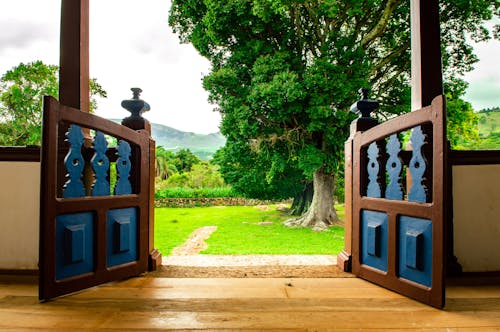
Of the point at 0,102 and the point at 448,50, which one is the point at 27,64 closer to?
the point at 0,102

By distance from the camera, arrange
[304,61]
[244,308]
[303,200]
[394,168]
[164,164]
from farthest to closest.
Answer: [164,164] → [303,200] → [304,61] → [394,168] → [244,308]

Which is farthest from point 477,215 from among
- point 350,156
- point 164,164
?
point 164,164

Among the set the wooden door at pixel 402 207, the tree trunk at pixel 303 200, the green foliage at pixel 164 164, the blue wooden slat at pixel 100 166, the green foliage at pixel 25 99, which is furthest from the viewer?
the green foliage at pixel 164 164

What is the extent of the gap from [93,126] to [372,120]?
163cm

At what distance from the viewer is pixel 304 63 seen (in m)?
7.41

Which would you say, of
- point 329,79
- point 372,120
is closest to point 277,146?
point 329,79

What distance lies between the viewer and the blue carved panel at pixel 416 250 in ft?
4.40

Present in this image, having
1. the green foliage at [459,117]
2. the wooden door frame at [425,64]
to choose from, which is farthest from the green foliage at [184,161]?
the wooden door frame at [425,64]

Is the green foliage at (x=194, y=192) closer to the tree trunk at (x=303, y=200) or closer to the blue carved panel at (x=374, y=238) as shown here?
the tree trunk at (x=303, y=200)

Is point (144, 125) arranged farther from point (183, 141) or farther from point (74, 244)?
→ point (183, 141)

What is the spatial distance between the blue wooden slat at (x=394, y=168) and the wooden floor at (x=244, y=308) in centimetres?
51

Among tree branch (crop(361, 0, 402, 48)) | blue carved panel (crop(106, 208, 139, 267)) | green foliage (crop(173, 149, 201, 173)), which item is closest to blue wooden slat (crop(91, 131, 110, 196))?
blue carved panel (crop(106, 208, 139, 267))

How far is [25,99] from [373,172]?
7426 millimetres

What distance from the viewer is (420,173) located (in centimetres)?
138
